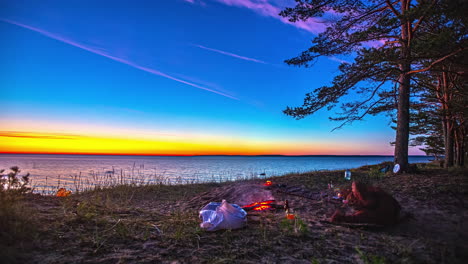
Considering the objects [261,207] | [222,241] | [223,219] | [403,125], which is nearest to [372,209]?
[261,207]

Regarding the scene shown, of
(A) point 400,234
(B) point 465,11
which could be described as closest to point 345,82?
(B) point 465,11

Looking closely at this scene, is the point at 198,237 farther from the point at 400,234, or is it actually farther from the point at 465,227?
the point at 465,227

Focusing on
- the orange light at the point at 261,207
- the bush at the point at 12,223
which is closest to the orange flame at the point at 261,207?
the orange light at the point at 261,207

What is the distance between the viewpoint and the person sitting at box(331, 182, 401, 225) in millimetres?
4359

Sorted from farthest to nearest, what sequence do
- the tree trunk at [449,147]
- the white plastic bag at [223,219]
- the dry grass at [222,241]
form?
the tree trunk at [449,147]
the white plastic bag at [223,219]
the dry grass at [222,241]

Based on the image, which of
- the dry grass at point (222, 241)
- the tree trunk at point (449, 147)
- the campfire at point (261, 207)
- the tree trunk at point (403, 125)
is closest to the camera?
the dry grass at point (222, 241)

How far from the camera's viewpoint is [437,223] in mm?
4766

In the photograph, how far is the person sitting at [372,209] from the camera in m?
4.36

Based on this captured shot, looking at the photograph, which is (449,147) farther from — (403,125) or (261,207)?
(261,207)

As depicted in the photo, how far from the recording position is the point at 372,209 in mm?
4418

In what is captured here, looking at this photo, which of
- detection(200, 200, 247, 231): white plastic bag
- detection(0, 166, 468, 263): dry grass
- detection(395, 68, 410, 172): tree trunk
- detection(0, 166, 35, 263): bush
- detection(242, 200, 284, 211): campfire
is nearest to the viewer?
detection(0, 166, 35, 263): bush

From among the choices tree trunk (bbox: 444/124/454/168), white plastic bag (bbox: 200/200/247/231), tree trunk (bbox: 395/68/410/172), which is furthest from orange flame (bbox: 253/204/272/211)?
tree trunk (bbox: 444/124/454/168)

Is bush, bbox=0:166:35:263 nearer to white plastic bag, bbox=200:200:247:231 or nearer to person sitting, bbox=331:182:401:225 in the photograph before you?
white plastic bag, bbox=200:200:247:231

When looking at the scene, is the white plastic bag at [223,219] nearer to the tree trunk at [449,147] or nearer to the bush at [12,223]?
the bush at [12,223]
